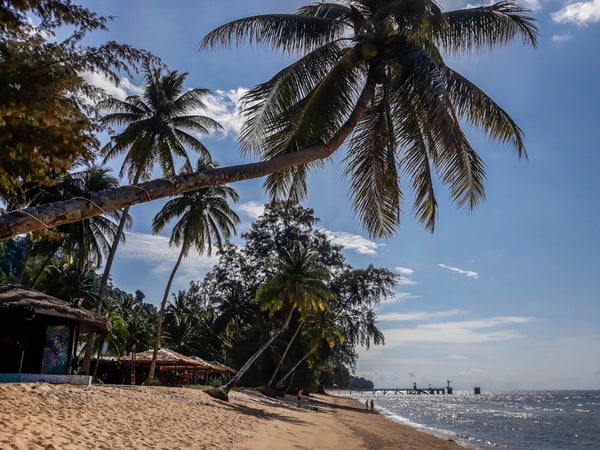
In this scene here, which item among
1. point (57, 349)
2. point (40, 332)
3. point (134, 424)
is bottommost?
point (134, 424)

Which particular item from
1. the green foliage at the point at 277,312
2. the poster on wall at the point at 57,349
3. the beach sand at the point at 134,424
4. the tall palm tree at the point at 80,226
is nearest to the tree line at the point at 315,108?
the beach sand at the point at 134,424

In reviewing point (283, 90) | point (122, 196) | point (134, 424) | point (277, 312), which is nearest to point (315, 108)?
point (283, 90)

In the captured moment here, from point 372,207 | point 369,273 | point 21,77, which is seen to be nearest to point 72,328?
point 372,207

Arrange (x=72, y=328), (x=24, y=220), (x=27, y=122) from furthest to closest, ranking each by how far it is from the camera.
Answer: (x=72, y=328) → (x=27, y=122) → (x=24, y=220)

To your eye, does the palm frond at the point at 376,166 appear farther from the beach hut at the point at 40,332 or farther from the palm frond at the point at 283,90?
the beach hut at the point at 40,332

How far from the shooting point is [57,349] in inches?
634

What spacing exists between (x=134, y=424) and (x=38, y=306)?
569cm

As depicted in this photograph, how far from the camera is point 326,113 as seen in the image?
28.9 feet

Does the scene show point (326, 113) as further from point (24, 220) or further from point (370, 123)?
point (24, 220)

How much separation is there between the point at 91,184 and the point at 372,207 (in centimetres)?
1823

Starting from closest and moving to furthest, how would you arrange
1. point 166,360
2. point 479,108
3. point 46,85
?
1. point 46,85
2. point 479,108
3. point 166,360

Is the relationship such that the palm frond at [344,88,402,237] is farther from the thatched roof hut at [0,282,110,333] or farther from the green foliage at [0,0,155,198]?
the thatched roof hut at [0,282,110,333]

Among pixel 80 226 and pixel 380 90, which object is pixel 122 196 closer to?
pixel 380 90

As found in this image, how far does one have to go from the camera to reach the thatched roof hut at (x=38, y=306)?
13.5 meters
